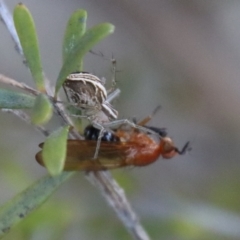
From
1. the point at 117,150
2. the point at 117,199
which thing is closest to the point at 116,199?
the point at 117,199

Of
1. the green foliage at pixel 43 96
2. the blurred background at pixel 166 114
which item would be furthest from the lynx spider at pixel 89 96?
the blurred background at pixel 166 114

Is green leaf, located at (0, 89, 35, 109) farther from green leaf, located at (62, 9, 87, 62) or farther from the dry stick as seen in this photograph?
the dry stick

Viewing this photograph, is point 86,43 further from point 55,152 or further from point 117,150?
point 117,150

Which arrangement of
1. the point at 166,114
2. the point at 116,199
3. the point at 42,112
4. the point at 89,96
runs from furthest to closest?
1. the point at 166,114
2. the point at 116,199
3. the point at 89,96
4. the point at 42,112

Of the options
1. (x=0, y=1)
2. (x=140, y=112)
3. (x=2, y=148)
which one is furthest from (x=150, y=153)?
(x=140, y=112)

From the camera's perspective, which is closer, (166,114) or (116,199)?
(116,199)

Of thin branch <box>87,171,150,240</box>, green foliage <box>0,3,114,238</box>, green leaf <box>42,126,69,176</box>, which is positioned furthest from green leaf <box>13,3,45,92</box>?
thin branch <box>87,171,150,240</box>

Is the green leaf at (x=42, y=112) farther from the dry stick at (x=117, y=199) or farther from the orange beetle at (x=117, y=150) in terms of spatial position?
the dry stick at (x=117, y=199)
